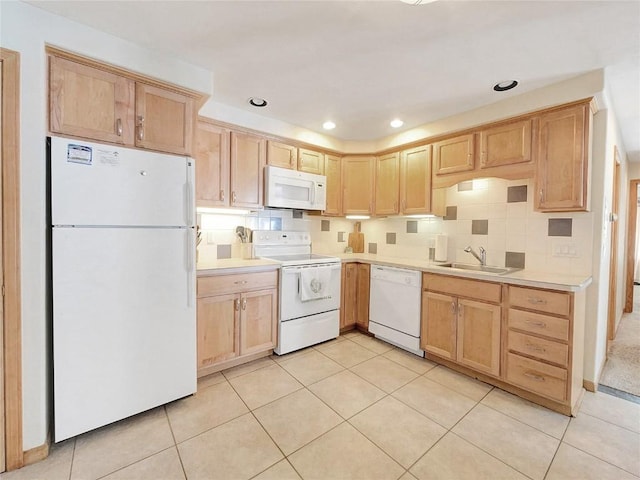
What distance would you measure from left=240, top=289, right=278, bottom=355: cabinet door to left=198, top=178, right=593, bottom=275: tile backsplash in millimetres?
671

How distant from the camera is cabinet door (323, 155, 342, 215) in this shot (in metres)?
3.42

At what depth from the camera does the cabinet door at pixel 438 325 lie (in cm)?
244

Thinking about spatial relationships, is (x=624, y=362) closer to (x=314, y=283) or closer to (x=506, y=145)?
(x=506, y=145)

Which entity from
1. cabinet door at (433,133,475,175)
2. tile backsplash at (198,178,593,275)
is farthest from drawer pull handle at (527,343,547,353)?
cabinet door at (433,133,475,175)

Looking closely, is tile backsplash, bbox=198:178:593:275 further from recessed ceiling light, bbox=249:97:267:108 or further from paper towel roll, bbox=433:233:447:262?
recessed ceiling light, bbox=249:97:267:108

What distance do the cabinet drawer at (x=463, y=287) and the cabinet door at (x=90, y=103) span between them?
2.55 metres

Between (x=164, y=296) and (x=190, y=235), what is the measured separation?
1.40 ft

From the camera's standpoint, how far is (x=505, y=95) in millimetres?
2309

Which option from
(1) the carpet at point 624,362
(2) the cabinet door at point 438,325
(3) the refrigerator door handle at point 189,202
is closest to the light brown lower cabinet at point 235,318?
(3) the refrigerator door handle at point 189,202

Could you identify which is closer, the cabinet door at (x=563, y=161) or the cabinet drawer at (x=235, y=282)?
the cabinet door at (x=563, y=161)

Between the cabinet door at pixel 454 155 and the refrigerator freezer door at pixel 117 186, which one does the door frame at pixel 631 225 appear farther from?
the refrigerator freezer door at pixel 117 186

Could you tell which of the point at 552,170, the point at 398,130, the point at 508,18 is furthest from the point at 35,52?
the point at 552,170

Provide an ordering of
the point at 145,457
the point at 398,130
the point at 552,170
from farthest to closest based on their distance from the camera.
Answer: the point at 398,130
the point at 552,170
the point at 145,457

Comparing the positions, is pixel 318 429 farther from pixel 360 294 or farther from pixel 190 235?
pixel 360 294
